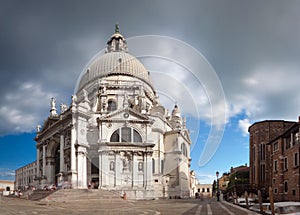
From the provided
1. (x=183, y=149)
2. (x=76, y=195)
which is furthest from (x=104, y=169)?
(x=183, y=149)

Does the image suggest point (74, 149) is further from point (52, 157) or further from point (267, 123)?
point (267, 123)

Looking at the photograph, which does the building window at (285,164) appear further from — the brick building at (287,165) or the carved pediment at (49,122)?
the carved pediment at (49,122)

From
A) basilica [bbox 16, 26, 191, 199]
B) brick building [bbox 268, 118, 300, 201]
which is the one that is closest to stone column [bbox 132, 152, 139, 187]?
basilica [bbox 16, 26, 191, 199]

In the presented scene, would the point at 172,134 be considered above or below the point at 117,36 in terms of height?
below

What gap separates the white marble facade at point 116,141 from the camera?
5653 cm

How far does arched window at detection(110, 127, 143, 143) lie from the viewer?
58.5 meters

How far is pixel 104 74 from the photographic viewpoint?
239ft

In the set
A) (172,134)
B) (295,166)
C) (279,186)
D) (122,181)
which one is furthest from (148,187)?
(295,166)

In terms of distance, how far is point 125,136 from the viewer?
193 ft

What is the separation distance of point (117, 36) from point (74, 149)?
41.1 m

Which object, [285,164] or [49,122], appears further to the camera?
[49,122]

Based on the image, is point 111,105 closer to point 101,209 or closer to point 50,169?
point 50,169

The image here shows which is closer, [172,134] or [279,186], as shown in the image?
[279,186]

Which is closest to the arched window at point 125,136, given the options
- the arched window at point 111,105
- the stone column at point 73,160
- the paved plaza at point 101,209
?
the stone column at point 73,160
